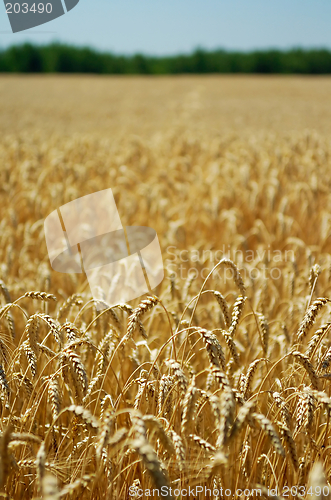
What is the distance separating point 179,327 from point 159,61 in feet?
152

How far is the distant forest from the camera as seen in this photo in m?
31.8

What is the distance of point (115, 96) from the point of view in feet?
64.7

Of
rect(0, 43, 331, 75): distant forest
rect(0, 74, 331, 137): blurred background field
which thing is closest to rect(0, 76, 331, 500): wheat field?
rect(0, 74, 331, 137): blurred background field

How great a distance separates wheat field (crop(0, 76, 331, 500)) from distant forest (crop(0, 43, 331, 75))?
23.9 m

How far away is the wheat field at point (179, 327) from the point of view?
110 centimetres

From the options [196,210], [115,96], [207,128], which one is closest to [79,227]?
[196,210]

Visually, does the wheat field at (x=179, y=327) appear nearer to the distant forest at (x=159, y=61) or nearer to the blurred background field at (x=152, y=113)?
the blurred background field at (x=152, y=113)

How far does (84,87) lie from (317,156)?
21.0 meters

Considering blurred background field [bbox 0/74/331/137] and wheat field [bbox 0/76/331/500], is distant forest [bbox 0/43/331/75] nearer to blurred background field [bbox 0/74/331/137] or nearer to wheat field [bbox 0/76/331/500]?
blurred background field [bbox 0/74/331/137]

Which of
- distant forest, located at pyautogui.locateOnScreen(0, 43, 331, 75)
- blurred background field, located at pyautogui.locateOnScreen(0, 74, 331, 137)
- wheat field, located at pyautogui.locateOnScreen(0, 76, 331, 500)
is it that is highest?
distant forest, located at pyautogui.locateOnScreen(0, 43, 331, 75)

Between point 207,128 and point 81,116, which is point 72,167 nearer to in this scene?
point 207,128

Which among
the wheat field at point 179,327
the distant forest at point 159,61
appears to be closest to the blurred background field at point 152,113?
the wheat field at point 179,327

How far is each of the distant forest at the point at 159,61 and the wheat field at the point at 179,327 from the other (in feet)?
78.5

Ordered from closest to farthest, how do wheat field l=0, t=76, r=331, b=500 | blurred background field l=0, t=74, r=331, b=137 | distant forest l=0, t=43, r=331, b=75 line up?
wheat field l=0, t=76, r=331, b=500 → blurred background field l=0, t=74, r=331, b=137 → distant forest l=0, t=43, r=331, b=75
